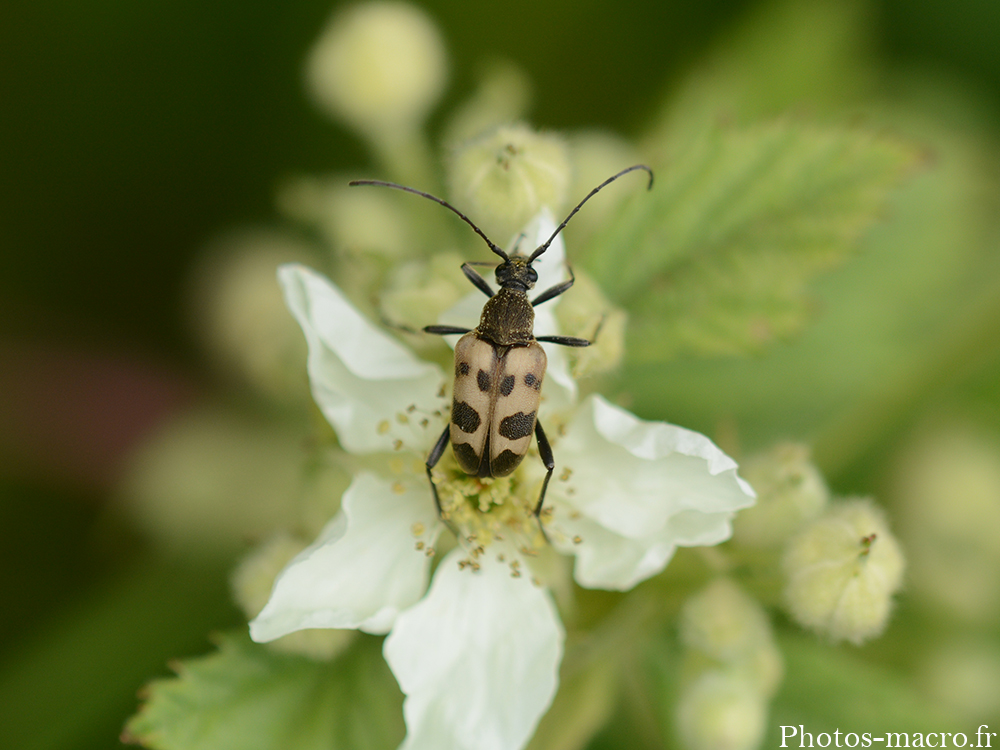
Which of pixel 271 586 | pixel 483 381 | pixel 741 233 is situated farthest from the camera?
pixel 741 233

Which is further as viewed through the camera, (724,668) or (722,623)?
(724,668)

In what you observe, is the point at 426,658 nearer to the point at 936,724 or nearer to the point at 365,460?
the point at 365,460

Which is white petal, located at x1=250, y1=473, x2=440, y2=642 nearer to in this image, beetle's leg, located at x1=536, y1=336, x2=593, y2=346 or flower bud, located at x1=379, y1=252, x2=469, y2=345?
flower bud, located at x1=379, y1=252, x2=469, y2=345

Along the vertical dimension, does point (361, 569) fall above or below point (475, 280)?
below

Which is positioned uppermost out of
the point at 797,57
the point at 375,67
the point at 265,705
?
the point at 797,57

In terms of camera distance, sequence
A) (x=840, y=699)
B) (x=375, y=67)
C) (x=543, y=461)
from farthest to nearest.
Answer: (x=375, y=67), (x=840, y=699), (x=543, y=461)

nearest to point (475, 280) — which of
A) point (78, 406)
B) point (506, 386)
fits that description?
point (506, 386)

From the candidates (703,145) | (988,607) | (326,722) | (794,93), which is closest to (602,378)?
(703,145)

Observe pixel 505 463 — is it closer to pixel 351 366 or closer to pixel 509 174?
pixel 351 366
